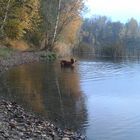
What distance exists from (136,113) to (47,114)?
3367 millimetres

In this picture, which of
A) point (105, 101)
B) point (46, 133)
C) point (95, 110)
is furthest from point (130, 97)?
point (46, 133)

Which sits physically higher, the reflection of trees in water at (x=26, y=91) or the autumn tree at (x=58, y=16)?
the autumn tree at (x=58, y=16)

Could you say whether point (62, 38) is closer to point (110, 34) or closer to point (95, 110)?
point (95, 110)

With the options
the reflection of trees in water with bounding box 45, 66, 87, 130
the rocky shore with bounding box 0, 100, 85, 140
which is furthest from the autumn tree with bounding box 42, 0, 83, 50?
the rocky shore with bounding box 0, 100, 85, 140

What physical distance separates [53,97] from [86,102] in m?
1.95

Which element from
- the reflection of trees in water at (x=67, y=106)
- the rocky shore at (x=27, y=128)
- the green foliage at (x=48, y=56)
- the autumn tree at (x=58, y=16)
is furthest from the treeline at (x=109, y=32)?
the rocky shore at (x=27, y=128)

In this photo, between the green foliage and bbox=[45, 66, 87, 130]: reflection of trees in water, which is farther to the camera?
the green foliage

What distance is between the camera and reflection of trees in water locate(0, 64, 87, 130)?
15.6 m

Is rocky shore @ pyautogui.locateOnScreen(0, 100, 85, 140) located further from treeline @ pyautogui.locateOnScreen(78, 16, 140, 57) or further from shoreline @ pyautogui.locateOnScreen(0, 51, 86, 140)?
treeline @ pyautogui.locateOnScreen(78, 16, 140, 57)

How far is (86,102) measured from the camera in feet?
62.1

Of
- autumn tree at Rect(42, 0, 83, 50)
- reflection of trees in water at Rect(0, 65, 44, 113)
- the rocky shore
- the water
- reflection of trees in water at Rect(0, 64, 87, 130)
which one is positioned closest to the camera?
the rocky shore

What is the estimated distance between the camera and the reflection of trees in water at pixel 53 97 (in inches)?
615

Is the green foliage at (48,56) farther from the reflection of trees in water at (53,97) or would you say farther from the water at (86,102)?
the water at (86,102)

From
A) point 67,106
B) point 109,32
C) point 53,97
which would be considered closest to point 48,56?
point 53,97
